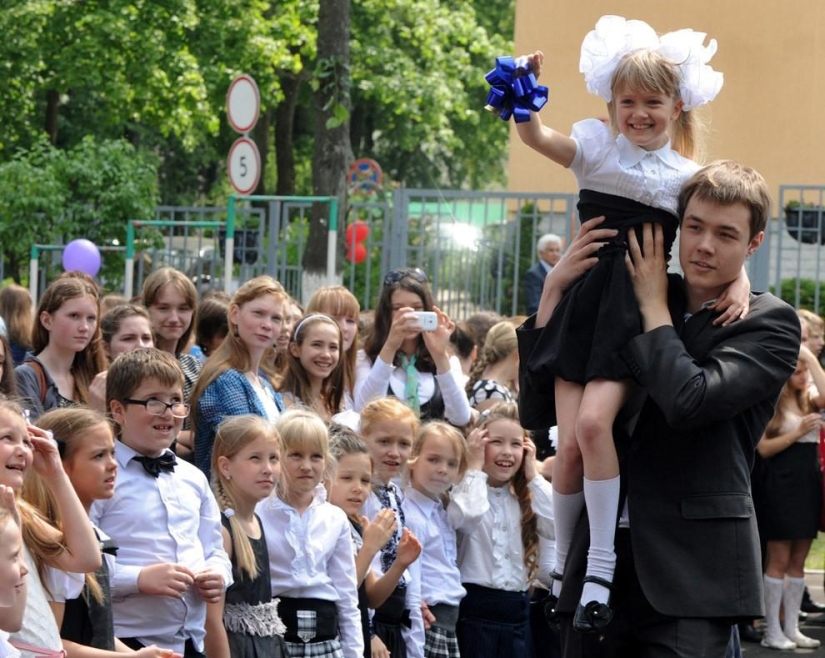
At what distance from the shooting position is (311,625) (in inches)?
226

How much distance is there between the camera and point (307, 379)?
722 centimetres

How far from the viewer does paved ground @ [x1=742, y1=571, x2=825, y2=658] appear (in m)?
9.22

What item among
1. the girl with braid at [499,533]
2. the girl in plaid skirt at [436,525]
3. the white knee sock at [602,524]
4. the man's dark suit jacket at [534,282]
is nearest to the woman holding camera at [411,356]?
the girl with braid at [499,533]

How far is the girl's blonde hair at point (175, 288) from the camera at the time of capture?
746cm

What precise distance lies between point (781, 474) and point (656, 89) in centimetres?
619

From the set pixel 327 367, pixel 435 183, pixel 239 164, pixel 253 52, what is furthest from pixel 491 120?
pixel 327 367

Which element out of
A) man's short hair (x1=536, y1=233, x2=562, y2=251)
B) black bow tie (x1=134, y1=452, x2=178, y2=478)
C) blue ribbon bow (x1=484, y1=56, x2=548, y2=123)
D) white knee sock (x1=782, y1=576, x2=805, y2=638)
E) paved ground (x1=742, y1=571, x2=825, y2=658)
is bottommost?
paved ground (x1=742, y1=571, x2=825, y2=658)

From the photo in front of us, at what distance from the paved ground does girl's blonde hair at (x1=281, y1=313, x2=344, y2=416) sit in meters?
3.52

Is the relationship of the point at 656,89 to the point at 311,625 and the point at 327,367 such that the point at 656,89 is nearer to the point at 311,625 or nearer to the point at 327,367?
the point at 311,625

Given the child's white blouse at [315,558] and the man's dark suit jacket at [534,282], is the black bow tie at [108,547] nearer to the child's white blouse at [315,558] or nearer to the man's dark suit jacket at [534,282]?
the child's white blouse at [315,558]

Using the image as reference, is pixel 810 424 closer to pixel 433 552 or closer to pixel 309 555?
pixel 433 552

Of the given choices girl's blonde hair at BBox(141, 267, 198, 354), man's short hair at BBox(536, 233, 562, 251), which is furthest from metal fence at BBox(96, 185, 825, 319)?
girl's blonde hair at BBox(141, 267, 198, 354)

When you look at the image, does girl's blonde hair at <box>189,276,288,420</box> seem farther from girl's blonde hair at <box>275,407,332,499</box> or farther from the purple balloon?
the purple balloon

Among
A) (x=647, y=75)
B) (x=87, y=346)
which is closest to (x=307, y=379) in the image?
(x=87, y=346)
